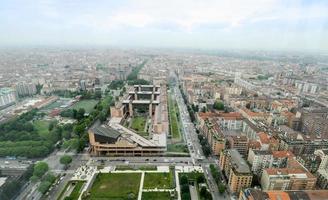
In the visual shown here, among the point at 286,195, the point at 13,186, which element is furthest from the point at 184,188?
the point at 13,186

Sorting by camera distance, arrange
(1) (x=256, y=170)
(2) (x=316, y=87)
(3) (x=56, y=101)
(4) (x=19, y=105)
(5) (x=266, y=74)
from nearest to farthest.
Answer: (1) (x=256, y=170) → (4) (x=19, y=105) → (3) (x=56, y=101) → (2) (x=316, y=87) → (5) (x=266, y=74)

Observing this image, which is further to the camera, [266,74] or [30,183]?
[266,74]

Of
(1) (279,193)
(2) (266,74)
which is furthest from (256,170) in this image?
(2) (266,74)

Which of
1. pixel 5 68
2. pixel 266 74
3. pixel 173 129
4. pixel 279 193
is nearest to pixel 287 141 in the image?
pixel 279 193

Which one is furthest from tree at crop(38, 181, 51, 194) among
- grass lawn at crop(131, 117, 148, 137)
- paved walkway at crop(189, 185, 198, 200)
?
grass lawn at crop(131, 117, 148, 137)

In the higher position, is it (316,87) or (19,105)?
(316,87)

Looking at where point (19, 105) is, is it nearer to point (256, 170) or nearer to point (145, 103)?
point (145, 103)

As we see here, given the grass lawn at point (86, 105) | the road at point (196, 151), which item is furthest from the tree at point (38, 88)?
the road at point (196, 151)

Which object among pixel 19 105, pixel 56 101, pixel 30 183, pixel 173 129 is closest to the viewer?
pixel 30 183
